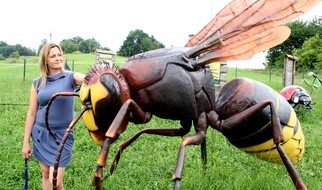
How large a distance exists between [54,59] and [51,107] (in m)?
0.42

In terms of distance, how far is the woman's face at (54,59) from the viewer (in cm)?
369

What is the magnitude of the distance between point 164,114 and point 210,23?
820 mm

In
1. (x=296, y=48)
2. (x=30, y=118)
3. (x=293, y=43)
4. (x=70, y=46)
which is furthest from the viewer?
(x=293, y=43)

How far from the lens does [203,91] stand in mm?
2865

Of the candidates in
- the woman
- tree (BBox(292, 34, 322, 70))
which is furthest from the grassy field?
tree (BBox(292, 34, 322, 70))

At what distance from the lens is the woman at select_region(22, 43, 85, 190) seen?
3652 mm

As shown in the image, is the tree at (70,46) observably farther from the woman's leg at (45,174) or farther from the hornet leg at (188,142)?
the hornet leg at (188,142)

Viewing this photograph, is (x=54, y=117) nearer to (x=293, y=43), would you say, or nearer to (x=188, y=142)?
(x=188, y=142)

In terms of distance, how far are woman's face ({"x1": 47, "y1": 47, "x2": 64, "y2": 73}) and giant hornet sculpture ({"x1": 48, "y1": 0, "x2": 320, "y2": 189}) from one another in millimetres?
1123

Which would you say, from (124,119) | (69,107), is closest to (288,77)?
(69,107)

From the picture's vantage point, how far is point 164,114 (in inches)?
109

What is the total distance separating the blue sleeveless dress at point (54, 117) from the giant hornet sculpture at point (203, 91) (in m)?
1.01

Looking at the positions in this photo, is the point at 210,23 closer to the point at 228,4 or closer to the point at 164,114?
the point at 228,4

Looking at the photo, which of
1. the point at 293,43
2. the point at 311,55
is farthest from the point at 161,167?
the point at 293,43
